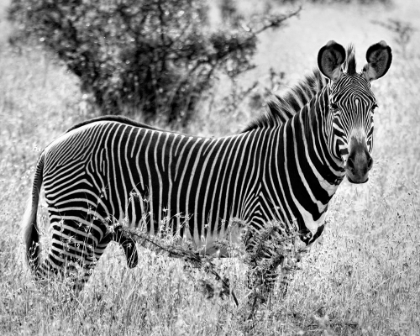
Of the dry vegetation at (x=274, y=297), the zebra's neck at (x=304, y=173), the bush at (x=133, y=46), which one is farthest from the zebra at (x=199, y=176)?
the bush at (x=133, y=46)

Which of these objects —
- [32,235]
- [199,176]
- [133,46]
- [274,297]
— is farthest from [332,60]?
[133,46]

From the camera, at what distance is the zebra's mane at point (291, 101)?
4.98m

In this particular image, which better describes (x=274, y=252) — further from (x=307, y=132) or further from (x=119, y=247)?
(x=119, y=247)

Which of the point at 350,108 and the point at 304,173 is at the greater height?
the point at 350,108

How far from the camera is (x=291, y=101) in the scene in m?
5.01

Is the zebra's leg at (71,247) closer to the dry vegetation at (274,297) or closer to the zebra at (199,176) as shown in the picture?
the zebra at (199,176)

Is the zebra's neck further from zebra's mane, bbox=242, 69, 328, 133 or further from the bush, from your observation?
the bush

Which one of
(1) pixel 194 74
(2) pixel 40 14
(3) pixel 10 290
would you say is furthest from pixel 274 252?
(2) pixel 40 14

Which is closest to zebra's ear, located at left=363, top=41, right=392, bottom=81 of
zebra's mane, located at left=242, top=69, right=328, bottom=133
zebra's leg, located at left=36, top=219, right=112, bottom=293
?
zebra's mane, located at left=242, top=69, right=328, bottom=133

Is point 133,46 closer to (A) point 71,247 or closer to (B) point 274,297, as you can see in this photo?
(A) point 71,247

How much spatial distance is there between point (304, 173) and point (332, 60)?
79 cm

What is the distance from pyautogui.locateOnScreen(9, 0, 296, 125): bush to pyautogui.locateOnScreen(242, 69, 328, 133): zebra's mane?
3987 millimetres

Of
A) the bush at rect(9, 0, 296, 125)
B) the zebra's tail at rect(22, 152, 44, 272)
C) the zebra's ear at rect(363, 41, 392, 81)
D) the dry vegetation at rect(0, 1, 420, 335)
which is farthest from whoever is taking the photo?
the bush at rect(9, 0, 296, 125)

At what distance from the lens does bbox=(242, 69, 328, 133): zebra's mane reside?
498 cm
